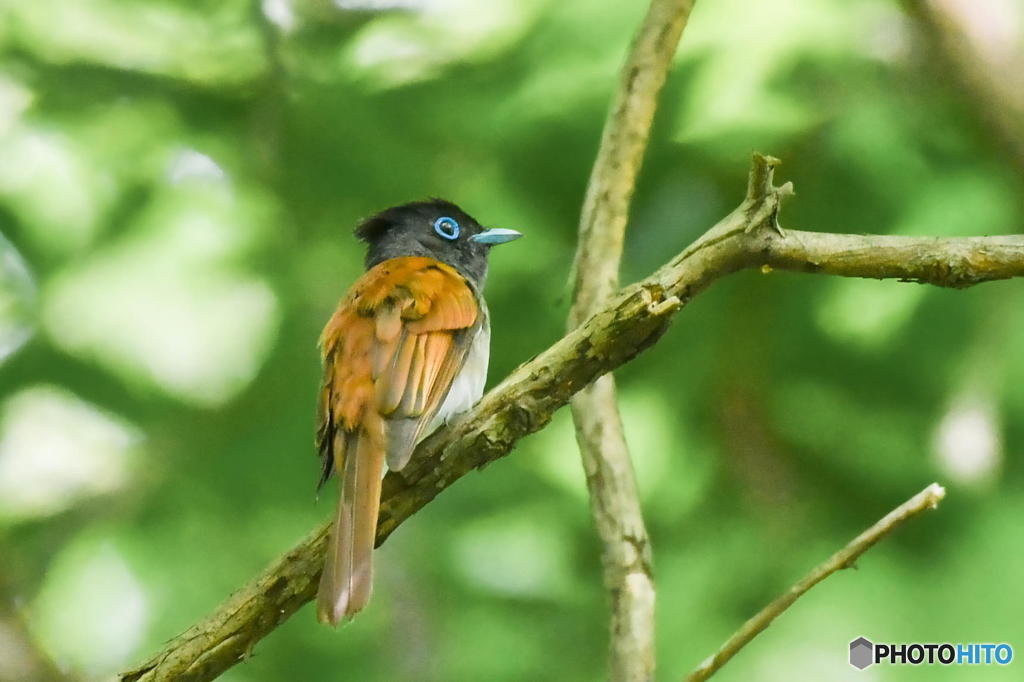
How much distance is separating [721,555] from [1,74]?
3.65 m

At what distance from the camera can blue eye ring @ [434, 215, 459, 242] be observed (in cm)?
342

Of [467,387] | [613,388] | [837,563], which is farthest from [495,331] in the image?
[837,563]

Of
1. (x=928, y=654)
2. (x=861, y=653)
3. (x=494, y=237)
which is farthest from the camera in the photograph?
(x=861, y=653)

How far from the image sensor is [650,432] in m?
4.28

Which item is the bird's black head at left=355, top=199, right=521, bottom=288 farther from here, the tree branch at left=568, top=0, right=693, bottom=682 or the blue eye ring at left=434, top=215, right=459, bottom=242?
the tree branch at left=568, top=0, right=693, bottom=682

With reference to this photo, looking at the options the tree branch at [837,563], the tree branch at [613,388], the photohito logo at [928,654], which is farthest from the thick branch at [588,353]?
the photohito logo at [928,654]

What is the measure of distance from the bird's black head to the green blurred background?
2.19ft

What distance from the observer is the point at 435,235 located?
3426 millimetres

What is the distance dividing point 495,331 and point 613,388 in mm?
1194

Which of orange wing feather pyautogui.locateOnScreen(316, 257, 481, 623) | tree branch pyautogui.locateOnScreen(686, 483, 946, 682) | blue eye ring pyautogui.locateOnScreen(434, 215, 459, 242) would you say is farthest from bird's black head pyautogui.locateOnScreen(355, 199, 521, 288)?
tree branch pyautogui.locateOnScreen(686, 483, 946, 682)

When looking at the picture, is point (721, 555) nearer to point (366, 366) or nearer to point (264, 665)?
point (264, 665)

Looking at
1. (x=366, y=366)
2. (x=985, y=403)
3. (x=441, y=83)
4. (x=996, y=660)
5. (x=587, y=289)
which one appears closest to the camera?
(x=366, y=366)

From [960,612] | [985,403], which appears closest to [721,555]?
[960,612]

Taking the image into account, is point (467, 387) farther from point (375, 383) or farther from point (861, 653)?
point (861, 653)
